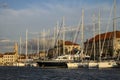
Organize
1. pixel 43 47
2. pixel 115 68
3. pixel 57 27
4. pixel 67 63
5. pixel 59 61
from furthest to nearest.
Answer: pixel 43 47 → pixel 57 27 → pixel 59 61 → pixel 67 63 → pixel 115 68

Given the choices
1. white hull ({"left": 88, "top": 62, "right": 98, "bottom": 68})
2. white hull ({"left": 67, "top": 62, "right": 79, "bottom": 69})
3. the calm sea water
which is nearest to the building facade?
white hull ({"left": 88, "top": 62, "right": 98, "bottom": 68})

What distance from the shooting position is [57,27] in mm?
130875

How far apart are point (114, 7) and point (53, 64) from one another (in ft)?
99.2

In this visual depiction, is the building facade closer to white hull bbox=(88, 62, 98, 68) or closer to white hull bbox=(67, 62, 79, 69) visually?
white hull bbox=(88, 62, 98, 68)

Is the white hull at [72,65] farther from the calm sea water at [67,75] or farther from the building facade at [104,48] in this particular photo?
the calm sea water at [67,75]

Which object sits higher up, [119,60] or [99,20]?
[99,20]

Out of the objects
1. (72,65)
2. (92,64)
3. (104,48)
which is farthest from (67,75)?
(104,48)

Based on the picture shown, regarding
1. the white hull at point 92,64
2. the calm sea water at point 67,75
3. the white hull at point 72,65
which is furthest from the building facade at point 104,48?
the calm sea water at point 67,75

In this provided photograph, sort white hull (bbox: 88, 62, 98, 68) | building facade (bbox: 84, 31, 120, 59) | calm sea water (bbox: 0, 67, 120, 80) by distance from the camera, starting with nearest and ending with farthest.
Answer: calm sea water (bbox: 0, 67, 120, 80) < white hull (bbox: 88, 62, 98, 68) < building facade (bbox: 84, 31, 120, 59)

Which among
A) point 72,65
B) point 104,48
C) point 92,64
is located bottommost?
point 72,65

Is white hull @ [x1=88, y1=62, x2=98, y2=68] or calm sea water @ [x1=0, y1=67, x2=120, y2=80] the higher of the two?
white hull @ [x1=88, y1=62, x2=98, y2=68]

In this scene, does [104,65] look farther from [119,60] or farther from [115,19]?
[115,19]

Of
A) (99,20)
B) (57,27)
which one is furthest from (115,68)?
(57,27)

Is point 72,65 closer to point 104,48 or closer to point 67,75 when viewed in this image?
point 67,75
